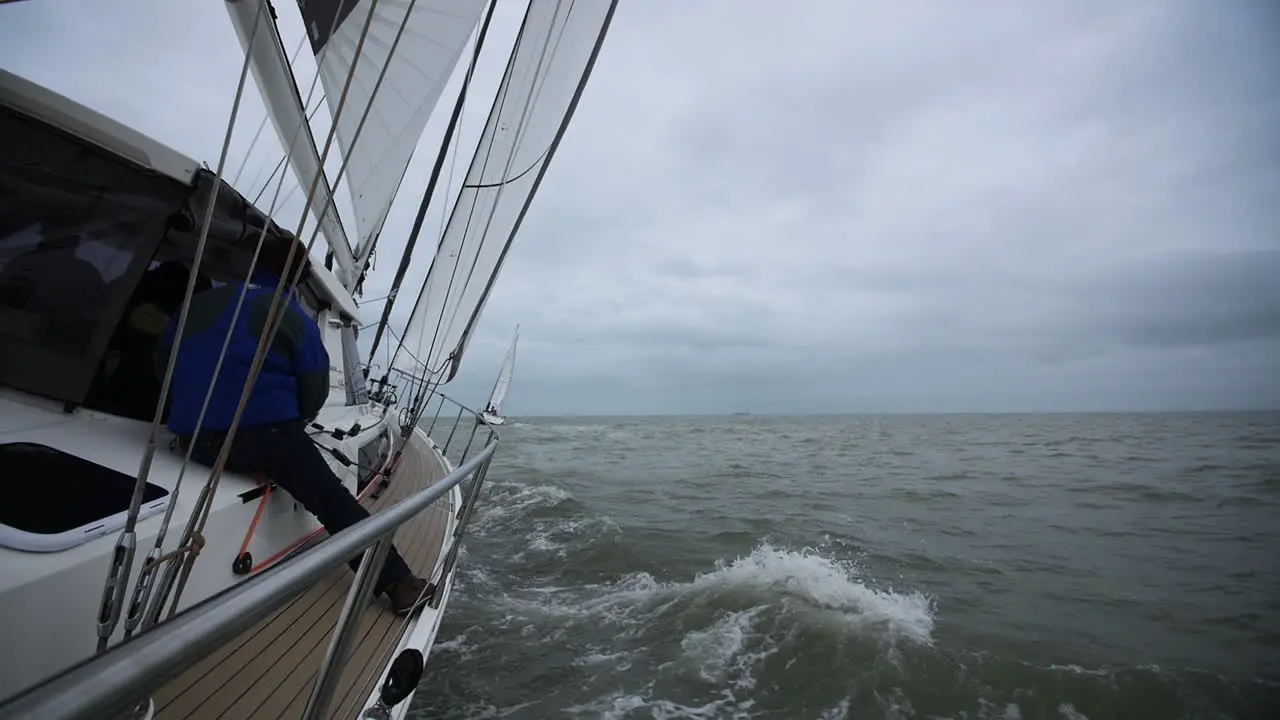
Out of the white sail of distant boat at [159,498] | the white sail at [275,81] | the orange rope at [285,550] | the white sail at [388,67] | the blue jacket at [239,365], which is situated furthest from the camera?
the white sail at [388,67]

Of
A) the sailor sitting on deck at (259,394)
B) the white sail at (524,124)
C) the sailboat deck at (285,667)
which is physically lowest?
the sailboat deck at (285,667)

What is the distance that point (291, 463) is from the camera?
7.23ft

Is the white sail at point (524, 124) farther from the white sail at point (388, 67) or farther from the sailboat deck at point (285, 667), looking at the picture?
the sailboat deck at point (285, 667)

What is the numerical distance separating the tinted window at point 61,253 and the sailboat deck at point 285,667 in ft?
4.00

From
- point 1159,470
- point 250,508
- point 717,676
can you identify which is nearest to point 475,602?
point 717,676

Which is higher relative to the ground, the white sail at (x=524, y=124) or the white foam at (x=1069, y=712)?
the white sail at (x=524, y=124)

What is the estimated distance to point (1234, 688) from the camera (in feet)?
12.2

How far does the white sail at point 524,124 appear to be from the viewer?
319 cm

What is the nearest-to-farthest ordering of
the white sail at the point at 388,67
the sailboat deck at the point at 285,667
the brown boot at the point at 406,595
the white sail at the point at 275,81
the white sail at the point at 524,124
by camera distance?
the sailboat deck at the point at 285,667 < the brown boot at the point at 406,595 < the white sail at the point at 524,124 < the white sail at the point at 275,81 < the white sail at the point at 388,67

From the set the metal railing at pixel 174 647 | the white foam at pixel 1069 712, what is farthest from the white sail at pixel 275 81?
the white foam at pixel 1069 712

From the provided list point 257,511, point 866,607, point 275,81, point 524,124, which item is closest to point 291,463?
point 257,511

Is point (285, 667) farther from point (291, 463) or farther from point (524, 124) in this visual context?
point (524, 124)

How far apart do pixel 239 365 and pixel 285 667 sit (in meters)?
1.10

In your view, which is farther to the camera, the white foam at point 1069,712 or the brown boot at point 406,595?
the white foam at point 1069,712
